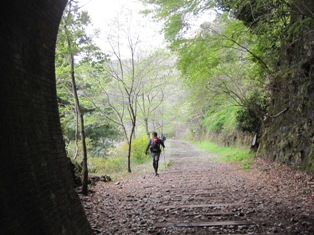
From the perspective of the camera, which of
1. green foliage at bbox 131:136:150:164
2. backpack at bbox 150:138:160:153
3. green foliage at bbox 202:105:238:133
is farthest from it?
green foliage at bbox 202:105:238:133

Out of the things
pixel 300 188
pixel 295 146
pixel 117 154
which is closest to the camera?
pixel 300 188

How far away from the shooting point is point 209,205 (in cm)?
623

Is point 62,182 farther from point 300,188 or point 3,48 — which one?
point 300,188

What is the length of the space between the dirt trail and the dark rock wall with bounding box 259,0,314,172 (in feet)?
2.27

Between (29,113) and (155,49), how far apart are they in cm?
1397

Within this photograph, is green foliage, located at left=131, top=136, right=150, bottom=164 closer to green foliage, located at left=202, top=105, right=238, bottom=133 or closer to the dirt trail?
green foliage, located at left=202, top=105, right=238, bottom=133

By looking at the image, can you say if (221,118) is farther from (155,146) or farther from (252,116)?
(155,146)

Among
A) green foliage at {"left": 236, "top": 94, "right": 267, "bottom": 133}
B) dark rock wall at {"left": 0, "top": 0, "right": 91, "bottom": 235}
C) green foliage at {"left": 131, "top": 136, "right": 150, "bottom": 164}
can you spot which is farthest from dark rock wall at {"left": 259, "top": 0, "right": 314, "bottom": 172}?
green foliage at {"left": 131, "top": 136, "right": 150, "bottom": 164}

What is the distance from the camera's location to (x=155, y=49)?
1667 cm

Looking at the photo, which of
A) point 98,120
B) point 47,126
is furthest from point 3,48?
point 98,120

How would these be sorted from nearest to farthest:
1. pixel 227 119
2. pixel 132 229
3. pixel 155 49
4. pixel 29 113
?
pixel 29 113
pixel 132 229
pixel 155 49
pixel 227 119

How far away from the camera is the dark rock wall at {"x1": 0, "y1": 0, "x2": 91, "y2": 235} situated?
2.90 meters

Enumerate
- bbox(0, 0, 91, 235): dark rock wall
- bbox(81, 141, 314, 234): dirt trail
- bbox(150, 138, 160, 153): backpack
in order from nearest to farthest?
bbox(0, 0, 91, 235): dark rock wall, bbox(81, 141, 314, 234): dirt trail, bbox(150, 138, 160, 153): backpack

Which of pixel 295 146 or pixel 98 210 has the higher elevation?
pixel 295 146
